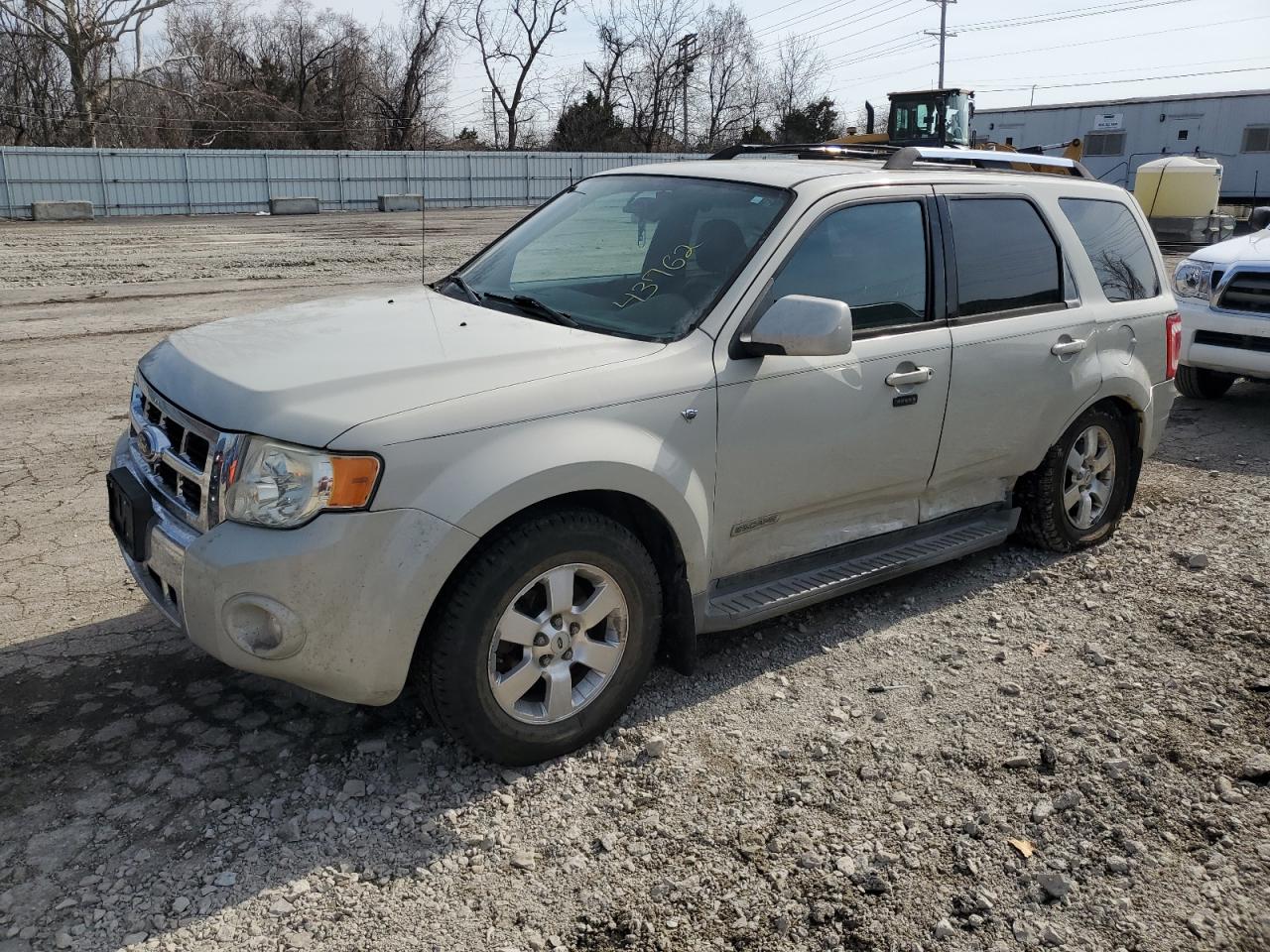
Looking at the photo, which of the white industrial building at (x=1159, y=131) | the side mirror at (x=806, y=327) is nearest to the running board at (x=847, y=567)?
the side mirror at (x=806, y=327)

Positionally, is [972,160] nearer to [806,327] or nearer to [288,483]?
[806,327]

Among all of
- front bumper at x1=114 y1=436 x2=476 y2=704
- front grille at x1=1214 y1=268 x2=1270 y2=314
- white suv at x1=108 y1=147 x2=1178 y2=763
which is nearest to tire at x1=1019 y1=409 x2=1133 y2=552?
white suv at x1=108 y1=147 x2=1178 y2=763

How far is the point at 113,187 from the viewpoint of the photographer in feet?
95.3

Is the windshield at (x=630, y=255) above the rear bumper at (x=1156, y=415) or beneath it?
above

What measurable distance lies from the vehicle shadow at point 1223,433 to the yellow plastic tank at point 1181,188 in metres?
18.6

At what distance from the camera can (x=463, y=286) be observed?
4488mm

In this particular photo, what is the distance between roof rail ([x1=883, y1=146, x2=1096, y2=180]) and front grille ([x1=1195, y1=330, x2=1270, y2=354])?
3.29 metres

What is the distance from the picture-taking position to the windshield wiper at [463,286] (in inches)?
169

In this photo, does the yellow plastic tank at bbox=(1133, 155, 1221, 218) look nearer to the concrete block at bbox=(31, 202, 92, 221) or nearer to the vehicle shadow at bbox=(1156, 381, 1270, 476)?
the vehicle shadow at bbox=(1156, 381, 1270, 476)

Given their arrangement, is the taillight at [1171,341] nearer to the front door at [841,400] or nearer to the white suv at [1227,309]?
the front door at [841,400]

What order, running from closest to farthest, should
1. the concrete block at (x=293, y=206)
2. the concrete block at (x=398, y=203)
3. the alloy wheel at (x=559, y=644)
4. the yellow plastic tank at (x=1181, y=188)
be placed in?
the alloy wheel at (x=559, y=644) → the yellow plastic tank at (x=1181, y=188) → the concrete block at (x=293, y=206) → the concrete block at (x=398, y=203)

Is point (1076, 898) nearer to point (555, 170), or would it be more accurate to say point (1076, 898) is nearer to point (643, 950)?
point (643, 950)

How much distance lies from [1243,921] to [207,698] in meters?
3.27

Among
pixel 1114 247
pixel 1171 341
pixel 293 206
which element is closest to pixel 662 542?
pixel 1114 247
